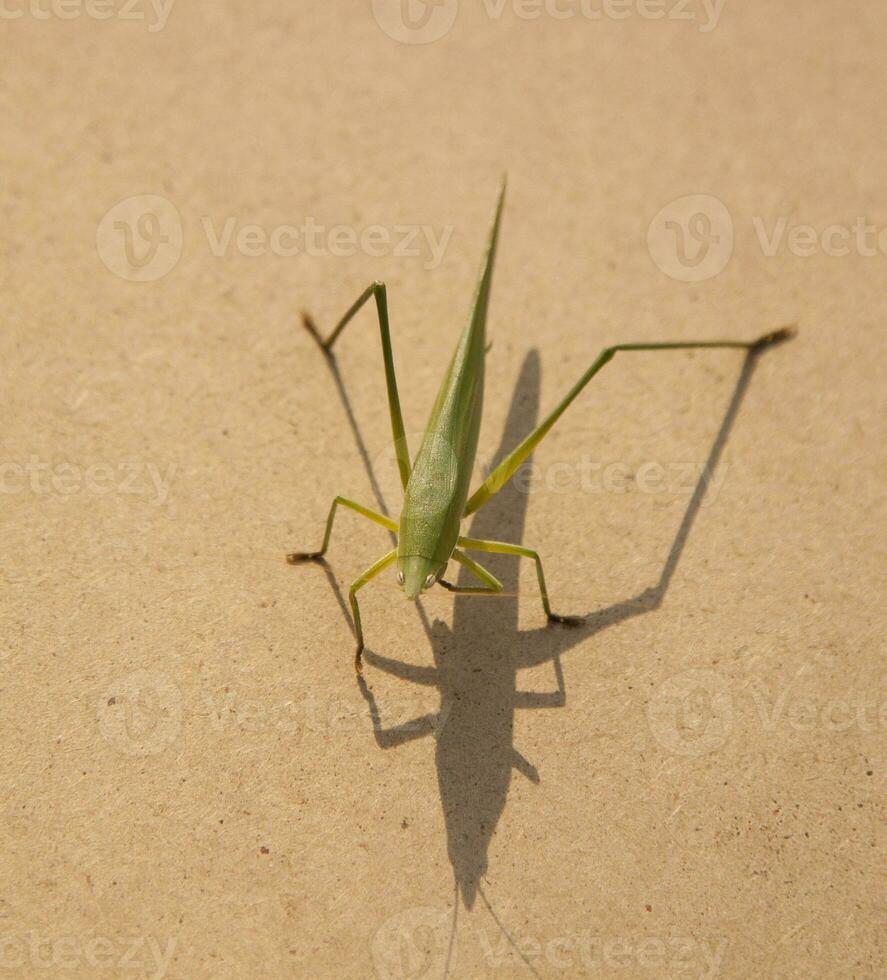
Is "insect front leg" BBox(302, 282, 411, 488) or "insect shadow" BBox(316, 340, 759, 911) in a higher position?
"insect front leg" BBox(302, 282, 411, 488)

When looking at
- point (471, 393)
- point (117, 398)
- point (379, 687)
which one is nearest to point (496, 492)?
point (471, 393)

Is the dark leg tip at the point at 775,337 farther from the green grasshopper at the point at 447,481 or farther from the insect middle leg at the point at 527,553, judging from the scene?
the insect middle leg at the point at 527,553

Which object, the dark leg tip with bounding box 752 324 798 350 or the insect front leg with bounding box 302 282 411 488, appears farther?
the dark leg tip with bounding box 752 324 798 350
